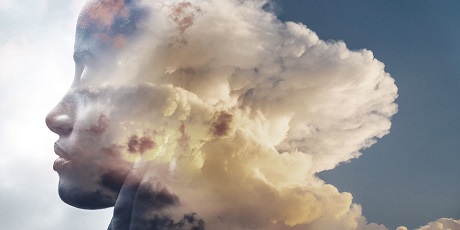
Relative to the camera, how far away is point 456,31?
4.23 m

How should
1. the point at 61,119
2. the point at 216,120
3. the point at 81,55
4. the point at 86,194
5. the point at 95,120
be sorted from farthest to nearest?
1. the point at 81,55
2. the point at 61,119
3. the point at 86,194
4. the point at 95,120
5. the point at 216,120

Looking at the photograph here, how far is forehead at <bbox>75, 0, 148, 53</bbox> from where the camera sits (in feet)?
15.2

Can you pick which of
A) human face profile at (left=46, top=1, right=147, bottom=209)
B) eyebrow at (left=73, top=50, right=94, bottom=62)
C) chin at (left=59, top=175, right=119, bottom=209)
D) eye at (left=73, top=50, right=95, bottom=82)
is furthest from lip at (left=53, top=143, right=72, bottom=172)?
eyebrow at (left=73, top=50, right=94, bottom=62)

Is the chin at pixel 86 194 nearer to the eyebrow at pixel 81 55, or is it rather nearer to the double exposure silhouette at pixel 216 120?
the double exposure silhouette at pixel 216 120

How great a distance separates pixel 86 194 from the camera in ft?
15.1

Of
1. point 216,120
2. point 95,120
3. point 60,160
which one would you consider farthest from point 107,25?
point 216,120

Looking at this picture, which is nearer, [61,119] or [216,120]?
[216,120]

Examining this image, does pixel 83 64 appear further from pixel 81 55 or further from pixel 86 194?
pixel 86 194

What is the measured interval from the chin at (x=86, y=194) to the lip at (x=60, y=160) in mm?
102

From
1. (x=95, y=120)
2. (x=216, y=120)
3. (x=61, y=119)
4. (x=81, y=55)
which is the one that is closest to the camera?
(x=216, y=120)

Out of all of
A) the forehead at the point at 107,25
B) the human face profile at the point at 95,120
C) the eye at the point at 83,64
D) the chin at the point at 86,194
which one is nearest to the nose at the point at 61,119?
the human face profile at the point at 95,120

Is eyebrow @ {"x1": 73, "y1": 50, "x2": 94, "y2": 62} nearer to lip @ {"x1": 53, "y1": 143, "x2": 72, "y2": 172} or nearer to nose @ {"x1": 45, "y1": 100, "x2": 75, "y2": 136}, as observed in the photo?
nose @ {"x1": 45, "y1": 100, "x2": 75, "y2": 136}

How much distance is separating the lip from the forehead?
41.4 inches

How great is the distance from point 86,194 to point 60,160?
1.62 feet
